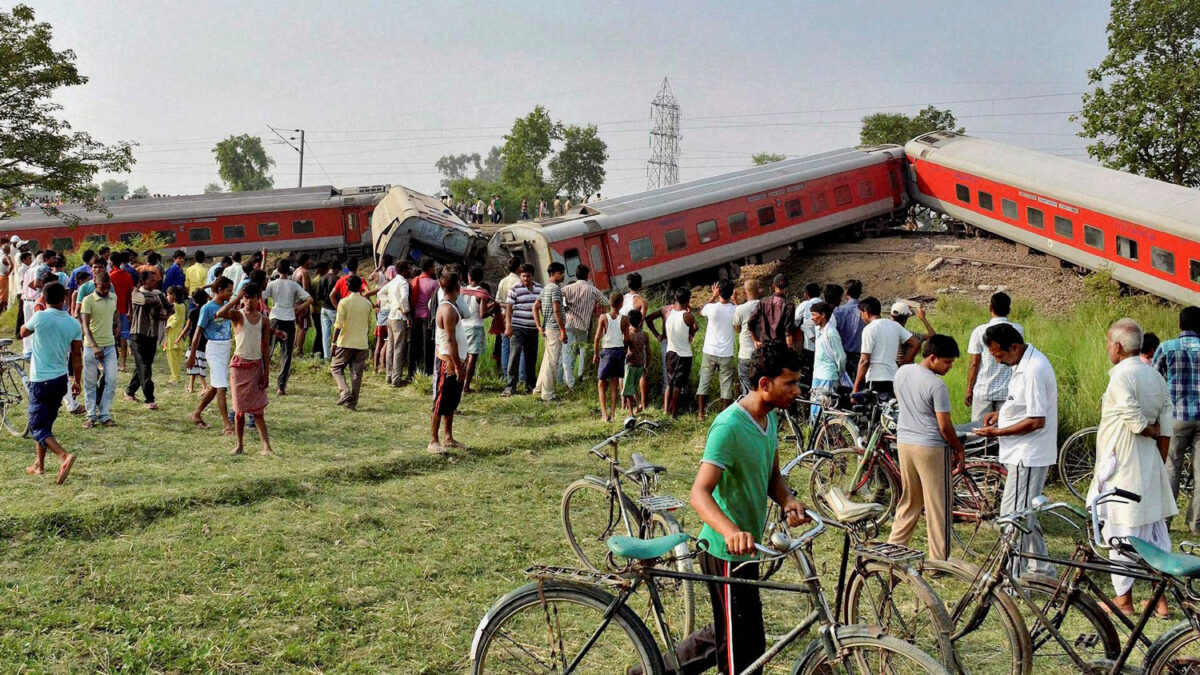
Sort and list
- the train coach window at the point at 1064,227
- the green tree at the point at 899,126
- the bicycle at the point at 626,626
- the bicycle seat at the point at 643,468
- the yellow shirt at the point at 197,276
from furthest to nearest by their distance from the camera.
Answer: the green tree at the point at 899,126 < the train coach window at the point at 1064,227 < the yellow shirt at the point at 197,276 < the bicycle seat at the point at 643,468 < the bicycle at the point at 626,626

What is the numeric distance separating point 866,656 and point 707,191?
21462mm

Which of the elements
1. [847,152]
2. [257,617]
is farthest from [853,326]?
[847,152]

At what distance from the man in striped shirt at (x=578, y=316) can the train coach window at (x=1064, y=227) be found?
14328 millimetres

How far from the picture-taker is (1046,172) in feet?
75.3

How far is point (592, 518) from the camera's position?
6.85 m

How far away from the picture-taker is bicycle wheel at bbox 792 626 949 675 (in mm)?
3625

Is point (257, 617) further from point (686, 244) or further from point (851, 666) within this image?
point (686, 244)

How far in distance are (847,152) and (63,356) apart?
23.5 metres

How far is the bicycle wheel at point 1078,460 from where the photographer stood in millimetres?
9219

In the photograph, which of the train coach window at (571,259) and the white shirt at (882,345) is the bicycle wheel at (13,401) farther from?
the train coach window at (571,259)

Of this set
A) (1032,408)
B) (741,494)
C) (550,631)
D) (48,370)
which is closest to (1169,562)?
(741,494)

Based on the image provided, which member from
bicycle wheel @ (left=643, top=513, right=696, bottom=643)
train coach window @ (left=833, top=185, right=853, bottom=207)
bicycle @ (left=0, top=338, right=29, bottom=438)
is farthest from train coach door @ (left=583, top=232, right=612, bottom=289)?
bicycle wheel @ (left=643, top=513, right=696, bottom=643)

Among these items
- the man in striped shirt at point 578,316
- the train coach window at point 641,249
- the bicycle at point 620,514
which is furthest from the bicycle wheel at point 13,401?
the train coach window at point 641,249

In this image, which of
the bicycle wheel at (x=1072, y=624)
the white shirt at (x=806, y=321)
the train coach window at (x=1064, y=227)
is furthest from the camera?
the train coach window at (x=1064, y=227)
